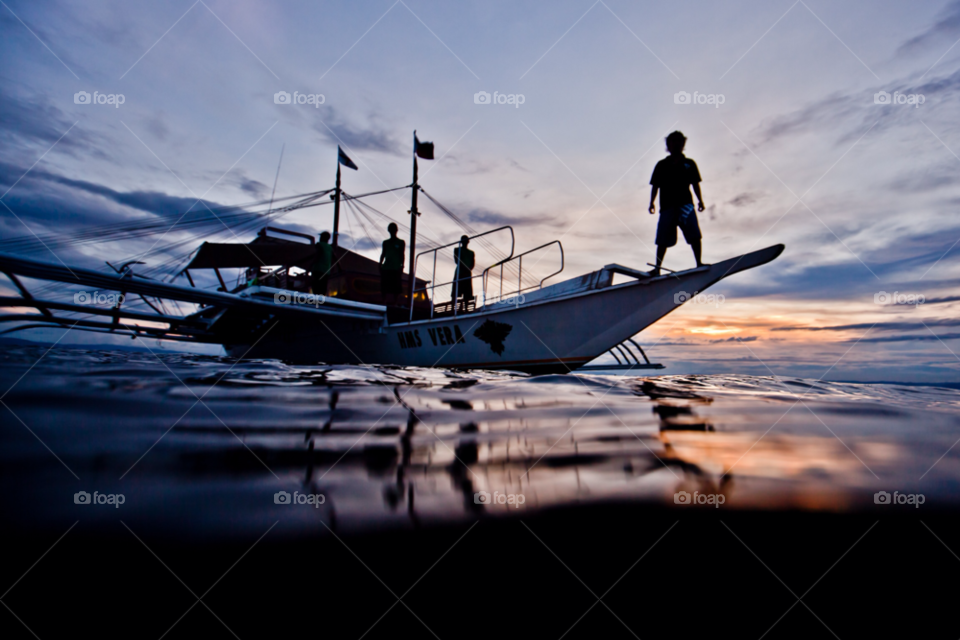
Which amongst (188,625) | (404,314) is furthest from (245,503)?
(404,314)

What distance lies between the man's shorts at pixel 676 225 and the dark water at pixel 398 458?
3.66 metres

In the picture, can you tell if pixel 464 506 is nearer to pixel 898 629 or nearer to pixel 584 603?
pixel 584 603

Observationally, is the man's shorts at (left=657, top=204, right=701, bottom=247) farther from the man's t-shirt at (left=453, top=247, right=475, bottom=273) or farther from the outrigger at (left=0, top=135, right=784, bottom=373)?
the man's t-shirt at (left=453, top=247, right=475, bottom=273)

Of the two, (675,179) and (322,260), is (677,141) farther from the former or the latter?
(322,260)

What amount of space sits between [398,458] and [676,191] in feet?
19.1

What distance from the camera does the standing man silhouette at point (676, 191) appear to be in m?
5.53

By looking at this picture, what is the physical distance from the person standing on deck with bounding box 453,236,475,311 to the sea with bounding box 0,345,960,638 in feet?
23.2

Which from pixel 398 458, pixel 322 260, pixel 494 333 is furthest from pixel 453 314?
pixel 398 458

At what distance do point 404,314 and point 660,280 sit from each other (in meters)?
6.61

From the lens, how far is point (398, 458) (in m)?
1.43

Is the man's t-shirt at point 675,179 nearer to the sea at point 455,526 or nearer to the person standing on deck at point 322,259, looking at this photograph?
the sea at point 455,526

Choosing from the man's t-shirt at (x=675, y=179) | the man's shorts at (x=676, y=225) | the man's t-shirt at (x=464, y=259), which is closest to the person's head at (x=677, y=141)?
the man's t-shirt at (x=675, y=179)

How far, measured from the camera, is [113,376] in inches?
115

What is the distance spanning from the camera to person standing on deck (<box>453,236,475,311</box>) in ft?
28.7
